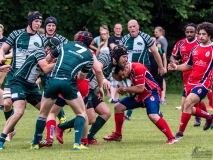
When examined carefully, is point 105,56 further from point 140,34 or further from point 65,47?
point 140,34

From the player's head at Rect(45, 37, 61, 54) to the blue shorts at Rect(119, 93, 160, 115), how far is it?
1.59 metres

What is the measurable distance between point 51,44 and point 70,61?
867mm

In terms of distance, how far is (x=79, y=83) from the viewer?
1115 centimetres

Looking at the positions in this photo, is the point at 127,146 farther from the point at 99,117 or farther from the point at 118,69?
the point at 118,69

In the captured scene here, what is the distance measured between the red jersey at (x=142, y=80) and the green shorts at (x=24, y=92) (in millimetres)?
1578

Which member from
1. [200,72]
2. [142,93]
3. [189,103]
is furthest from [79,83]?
[200,72]

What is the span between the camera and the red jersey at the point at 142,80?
444 inches

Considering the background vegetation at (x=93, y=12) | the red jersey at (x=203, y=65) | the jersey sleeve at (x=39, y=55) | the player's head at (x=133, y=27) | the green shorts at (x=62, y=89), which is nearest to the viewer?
the green shorts at (x=62, y=89)

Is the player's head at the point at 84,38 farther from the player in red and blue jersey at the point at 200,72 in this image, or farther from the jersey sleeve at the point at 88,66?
the player in red and blue jersey at the point at 200,72

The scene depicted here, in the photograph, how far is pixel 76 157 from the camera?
970cm

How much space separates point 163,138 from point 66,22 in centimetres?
1450

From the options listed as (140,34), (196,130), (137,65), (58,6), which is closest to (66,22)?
(58,6)

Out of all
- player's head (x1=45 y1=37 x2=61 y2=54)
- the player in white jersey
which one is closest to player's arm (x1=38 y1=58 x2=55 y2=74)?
player's head (x1=45 y1=37 x2=61 y2=54)

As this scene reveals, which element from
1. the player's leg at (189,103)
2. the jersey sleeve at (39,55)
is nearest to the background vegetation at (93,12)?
the player's leg at (189,103)
